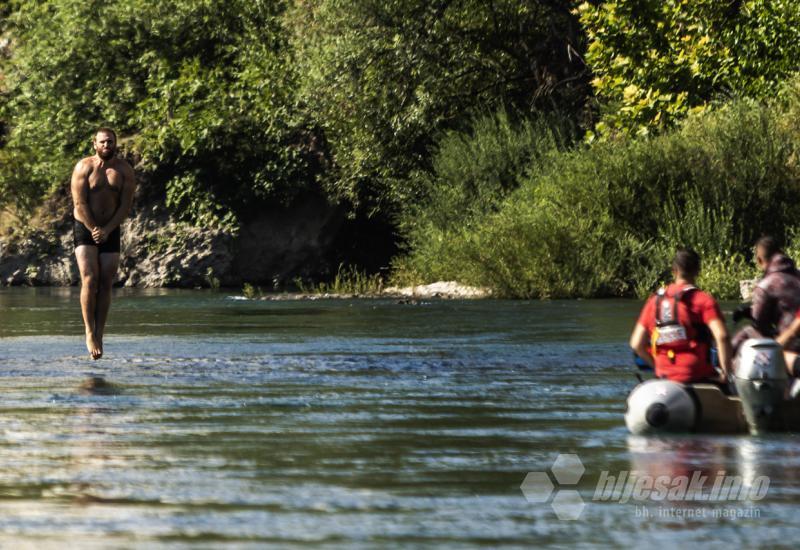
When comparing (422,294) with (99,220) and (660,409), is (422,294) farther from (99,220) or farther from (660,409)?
(660,409)

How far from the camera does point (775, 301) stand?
40.8ft

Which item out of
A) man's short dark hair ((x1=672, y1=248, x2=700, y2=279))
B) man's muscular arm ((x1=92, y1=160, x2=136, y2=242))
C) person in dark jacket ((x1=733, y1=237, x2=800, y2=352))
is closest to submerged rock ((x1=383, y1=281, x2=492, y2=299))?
man's muscular arm ((x1=92, y1=160, x2=136, y2=242))

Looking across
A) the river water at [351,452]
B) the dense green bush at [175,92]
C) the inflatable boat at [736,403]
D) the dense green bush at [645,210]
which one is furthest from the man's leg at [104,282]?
the dense green bush at [175,92]

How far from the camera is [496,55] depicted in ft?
131

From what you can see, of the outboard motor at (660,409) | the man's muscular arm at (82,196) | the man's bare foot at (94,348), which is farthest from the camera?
the man's muscular arm at (82,196)

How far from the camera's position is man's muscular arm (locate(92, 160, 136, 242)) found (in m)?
16.7

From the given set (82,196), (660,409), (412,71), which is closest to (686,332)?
(660,409)

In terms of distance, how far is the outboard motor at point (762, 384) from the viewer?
1098cm

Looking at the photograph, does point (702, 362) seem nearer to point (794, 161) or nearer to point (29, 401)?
point (29, 401)

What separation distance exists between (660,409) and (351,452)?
2092mm

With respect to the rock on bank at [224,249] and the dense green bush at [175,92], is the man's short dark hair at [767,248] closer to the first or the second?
the dense green bush at [175,92]

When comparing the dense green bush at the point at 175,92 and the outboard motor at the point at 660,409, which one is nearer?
the outboard motor at the point at 660,409

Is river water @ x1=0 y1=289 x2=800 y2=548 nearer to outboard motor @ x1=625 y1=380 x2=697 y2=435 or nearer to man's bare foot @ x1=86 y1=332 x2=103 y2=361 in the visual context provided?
outboard motor @ x1=625 y1=380 x2=697 y2=435

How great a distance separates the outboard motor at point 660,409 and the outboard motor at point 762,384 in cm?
36
